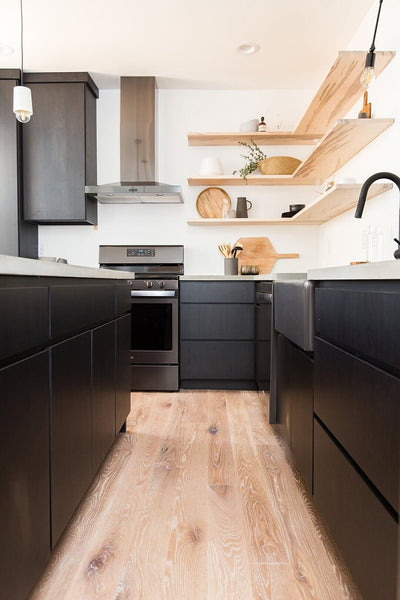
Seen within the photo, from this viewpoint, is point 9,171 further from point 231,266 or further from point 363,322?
point 363,322

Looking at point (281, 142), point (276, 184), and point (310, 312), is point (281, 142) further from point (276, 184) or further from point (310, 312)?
point (310, 312)

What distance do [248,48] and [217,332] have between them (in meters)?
2.04

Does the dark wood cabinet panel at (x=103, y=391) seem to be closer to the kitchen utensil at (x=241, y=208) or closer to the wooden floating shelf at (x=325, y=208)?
the wooden floating shelf at (x=325, y=208)

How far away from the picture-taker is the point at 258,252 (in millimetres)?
3549

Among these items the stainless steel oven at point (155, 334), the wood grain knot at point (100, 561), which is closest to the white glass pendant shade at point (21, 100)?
the stainless steel oven at point (155, 334)

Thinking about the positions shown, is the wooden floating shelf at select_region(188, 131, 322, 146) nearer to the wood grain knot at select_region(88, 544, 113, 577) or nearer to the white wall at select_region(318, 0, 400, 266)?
the white wall at select_region(318, 0, 400, 266)

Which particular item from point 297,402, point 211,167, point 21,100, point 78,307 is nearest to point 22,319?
point 78,307

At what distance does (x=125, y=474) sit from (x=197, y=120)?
294 centimetres

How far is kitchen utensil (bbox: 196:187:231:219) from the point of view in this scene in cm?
355

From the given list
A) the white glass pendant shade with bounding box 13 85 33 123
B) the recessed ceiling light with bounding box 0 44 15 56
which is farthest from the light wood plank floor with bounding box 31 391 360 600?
the recessed ceiling light with bounding box 0 44 15 56

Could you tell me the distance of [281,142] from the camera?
3.45 meters

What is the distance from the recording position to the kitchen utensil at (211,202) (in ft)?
11.6

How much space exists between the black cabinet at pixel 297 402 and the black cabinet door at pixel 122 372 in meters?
0.80

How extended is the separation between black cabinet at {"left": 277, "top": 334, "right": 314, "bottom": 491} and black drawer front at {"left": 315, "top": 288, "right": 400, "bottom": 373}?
0.89 ft
